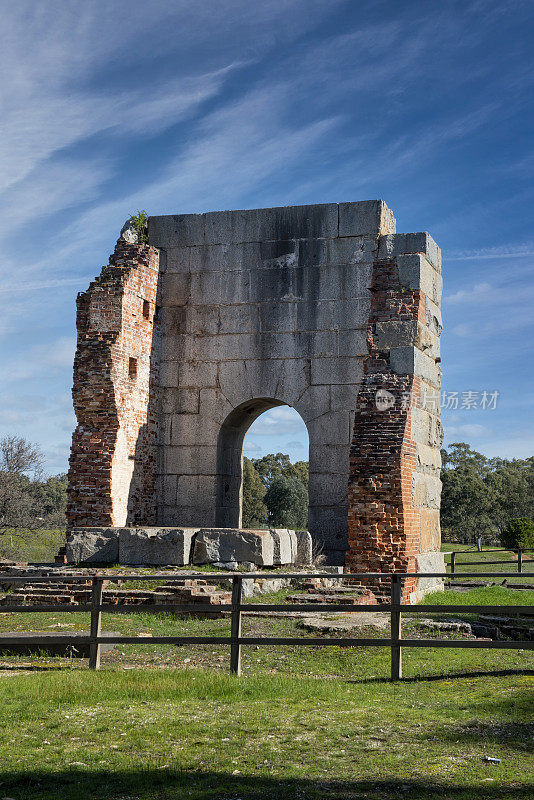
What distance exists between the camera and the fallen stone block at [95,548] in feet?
43.3

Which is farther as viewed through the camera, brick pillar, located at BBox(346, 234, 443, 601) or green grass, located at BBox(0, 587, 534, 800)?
brick pillar, located at BBox(346, 234, 443, 601)

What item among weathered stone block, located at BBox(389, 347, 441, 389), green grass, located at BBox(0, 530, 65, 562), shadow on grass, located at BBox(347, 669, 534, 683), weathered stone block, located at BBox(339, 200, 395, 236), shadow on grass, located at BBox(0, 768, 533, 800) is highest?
weathered stone block, located at BBox(339, 200, 395, 236)

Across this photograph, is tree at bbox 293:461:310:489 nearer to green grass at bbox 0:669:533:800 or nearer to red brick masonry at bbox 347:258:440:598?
red brick masonry at bbox 347:258:440:598

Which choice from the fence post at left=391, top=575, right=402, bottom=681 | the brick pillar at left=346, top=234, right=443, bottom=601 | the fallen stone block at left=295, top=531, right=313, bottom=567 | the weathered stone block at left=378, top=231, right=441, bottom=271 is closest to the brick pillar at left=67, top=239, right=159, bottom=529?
the fallen stone block at left=295, top=531, right=313, bottom=567

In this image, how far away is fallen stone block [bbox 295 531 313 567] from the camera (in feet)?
44.7

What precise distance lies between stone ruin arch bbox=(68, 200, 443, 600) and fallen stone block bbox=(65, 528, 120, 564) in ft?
2.87

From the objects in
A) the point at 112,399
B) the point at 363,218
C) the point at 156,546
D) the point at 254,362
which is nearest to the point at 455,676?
the point at 156,546

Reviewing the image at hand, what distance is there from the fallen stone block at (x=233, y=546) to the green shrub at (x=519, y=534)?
19.9 meters

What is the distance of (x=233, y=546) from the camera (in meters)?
12.9

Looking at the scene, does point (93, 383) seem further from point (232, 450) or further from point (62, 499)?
point (62, 499)

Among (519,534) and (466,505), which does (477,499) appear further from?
(519,534)

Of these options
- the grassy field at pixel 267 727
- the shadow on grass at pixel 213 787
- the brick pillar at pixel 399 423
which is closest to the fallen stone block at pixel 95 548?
the brick pillar at pixel 399 423

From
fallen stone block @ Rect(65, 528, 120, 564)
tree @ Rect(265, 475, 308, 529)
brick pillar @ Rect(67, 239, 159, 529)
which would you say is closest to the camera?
fallen stone block @ Rect(65, 528, 120, 564)

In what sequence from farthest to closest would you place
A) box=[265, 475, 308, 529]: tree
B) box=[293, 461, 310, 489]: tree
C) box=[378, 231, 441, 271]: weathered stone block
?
box=[293, 461, 310, 489]: tree, box=[265, 475, 308, 529]: tree, box=[378, 231, 441, 271]: weathered stone block
